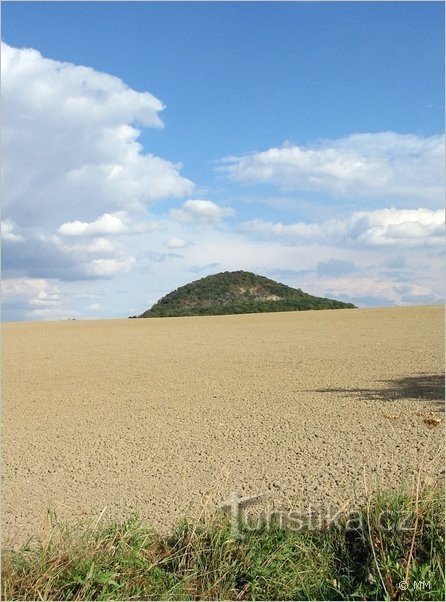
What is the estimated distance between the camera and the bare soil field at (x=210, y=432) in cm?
565

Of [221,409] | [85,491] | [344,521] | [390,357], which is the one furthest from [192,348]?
[344,521]

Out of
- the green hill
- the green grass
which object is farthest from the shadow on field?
the green hill

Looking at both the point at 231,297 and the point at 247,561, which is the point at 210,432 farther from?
the point at 231,297

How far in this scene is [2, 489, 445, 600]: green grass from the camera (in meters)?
3.86

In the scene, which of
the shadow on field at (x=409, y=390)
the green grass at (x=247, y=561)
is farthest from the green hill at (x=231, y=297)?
the green grass at (x=247, y=561)

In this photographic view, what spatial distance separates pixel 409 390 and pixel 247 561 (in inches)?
250

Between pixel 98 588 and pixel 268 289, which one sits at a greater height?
pixel 268 289

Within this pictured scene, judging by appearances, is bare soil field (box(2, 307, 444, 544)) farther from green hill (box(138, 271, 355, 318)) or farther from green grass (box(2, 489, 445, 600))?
green hill (box(138, 271, 355, 318))

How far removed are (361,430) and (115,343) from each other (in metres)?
17.0

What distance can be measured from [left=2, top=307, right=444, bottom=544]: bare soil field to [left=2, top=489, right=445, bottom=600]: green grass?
42 cm

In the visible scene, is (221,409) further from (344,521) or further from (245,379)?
(344,521)

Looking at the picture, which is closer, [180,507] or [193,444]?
[180,507]

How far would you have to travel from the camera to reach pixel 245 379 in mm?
12156

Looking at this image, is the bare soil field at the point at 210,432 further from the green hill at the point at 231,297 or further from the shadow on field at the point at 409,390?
the green hill at the point at 231,297
